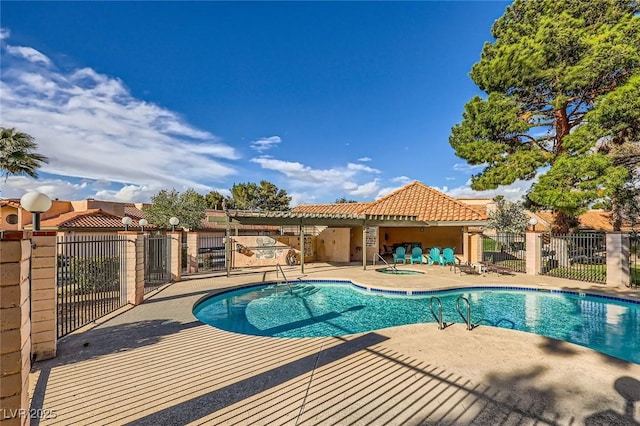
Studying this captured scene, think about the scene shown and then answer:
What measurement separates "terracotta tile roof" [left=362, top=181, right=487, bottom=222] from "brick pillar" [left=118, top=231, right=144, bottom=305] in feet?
53.0

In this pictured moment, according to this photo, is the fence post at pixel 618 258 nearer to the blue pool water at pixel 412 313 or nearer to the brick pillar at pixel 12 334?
the blue pool water at pixel 412 313

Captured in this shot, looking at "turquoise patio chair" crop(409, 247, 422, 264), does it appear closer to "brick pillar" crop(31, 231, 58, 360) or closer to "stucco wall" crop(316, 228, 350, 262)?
"stucco wall" crop(316, 228, 350, 262)

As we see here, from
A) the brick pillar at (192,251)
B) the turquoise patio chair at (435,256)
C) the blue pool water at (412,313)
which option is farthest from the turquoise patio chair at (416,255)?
the brick pillar at (192,251)

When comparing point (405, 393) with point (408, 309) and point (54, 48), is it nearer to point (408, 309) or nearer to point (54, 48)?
point (408, 309)

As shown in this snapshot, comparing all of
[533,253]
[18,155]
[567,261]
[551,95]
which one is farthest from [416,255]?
[18,155]

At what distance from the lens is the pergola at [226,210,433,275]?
14.6 metres

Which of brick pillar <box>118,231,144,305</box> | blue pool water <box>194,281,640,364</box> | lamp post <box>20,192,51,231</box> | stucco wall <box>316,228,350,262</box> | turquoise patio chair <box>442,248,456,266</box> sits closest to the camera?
lamp post <box>20,192,51,231</box>

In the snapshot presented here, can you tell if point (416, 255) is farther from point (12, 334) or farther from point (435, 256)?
point (12, 334)

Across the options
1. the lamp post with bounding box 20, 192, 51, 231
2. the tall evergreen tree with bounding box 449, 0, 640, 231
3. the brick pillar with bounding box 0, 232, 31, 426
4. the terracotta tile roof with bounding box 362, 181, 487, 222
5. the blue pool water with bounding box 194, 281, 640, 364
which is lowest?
the blue pool water with bounding box 194, 281, 640, 364

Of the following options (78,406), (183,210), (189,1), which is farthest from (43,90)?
(78,406)

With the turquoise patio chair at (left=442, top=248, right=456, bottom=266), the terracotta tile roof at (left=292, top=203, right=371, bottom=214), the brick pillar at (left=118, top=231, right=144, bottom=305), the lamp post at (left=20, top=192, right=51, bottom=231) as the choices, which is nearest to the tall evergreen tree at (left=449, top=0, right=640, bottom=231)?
the turquoise patio chair at (left=442, top=248, right=456, bottom=266)

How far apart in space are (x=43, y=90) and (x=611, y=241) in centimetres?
2514

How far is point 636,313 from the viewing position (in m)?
10.0

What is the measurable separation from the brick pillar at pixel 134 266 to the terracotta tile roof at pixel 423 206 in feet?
53.0
